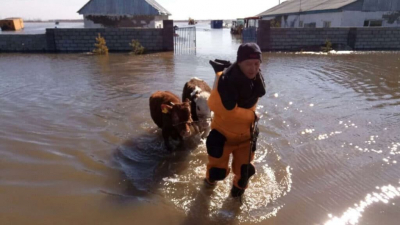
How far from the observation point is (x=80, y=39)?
755 inches

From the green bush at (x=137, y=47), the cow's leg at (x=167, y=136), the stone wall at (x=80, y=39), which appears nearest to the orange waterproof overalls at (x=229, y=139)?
the cow's leg at (x=167, y=136)

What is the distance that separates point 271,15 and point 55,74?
32365 mm

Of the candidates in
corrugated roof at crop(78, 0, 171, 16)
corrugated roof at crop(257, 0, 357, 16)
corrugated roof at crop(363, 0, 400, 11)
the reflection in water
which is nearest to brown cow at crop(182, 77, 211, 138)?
the reflection in water

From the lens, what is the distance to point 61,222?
130 inches

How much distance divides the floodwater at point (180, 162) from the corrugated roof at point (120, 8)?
17.5 m

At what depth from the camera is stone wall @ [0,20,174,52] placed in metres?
19.1

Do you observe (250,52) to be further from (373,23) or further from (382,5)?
(382,5)

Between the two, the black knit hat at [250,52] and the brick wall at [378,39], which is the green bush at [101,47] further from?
the brick wall at [378,39]

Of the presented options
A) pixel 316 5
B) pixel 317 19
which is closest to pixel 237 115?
pixel 317 19

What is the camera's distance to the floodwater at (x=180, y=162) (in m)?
3.53

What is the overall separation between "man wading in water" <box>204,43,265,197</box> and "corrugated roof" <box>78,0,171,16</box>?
77.5ft

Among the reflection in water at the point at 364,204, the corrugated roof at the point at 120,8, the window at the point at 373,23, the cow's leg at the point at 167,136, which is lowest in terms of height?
the reflection in water at the point at 364,204

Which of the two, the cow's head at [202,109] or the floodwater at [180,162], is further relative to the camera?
the cow's head at [202,109]

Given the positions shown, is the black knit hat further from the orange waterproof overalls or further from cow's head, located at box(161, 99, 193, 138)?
cow's head, located at box(161, 99, 193, 138)
